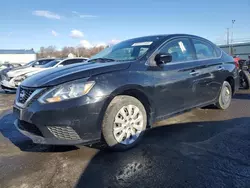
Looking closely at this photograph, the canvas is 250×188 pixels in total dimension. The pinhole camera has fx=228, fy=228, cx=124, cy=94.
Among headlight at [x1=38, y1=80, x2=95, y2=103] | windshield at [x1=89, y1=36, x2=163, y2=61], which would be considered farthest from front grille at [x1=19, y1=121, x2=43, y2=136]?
windshield at [x1=89, y1=36, x2=163, y2=61]

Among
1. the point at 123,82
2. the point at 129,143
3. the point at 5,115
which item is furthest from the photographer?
the point at 5,115

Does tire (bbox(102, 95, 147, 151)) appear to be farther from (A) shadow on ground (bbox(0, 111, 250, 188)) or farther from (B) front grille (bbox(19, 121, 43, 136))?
(B) front grille (bbox(19, 121, 43, 136))

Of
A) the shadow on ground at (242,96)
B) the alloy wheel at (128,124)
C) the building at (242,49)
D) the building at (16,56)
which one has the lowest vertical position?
the shadow on ground at (242,96)

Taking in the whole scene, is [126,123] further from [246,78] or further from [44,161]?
[246,78]

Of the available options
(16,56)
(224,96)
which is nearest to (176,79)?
(224,96)

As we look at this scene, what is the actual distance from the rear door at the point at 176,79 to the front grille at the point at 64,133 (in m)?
1.30

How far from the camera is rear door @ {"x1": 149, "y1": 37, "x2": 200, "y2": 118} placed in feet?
11.2

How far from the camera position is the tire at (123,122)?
2.89m

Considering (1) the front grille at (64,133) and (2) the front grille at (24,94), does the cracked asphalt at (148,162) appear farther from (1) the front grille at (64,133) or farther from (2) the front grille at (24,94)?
(2) the front grille at (24,94)

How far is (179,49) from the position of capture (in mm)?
3967

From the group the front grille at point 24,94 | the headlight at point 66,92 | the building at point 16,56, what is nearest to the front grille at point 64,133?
the headlight at point 66,92

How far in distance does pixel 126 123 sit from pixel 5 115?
386 centimetres

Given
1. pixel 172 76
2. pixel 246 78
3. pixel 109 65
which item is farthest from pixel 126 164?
pixel 246 78

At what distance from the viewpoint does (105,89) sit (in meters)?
2.79
